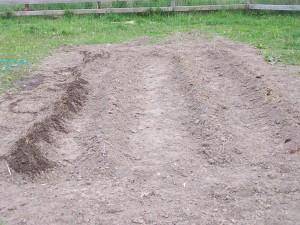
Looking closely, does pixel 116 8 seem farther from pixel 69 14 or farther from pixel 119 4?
pixel 69 14

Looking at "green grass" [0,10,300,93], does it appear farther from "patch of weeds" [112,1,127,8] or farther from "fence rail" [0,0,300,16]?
"patch of weeds" [112,1,127,8]

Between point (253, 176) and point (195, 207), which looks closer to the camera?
point (195, 207)

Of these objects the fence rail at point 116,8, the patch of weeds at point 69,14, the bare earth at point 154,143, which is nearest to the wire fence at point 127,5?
→ the fence rail at point 116,8

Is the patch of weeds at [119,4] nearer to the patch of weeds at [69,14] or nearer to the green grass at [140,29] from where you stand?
the green grass at [140,29]

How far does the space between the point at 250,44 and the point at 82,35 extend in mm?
3989

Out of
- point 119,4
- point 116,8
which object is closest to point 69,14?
point 116,8

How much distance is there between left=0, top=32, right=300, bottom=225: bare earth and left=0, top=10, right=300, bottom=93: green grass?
1218 mm

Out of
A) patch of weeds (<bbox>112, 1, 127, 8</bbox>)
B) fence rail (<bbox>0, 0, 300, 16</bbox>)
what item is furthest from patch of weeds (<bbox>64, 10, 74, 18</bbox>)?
patch of weeds (<bbox>112, 1, 127, 8</bbox>)

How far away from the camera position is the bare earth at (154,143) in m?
4.41

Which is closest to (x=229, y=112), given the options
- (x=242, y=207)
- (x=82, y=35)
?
(x=242, y=207)

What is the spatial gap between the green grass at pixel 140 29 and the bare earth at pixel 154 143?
1218 millimetres

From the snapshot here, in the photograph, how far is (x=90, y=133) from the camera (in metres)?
6.05

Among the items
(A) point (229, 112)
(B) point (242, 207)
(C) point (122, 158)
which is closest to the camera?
(B) point (242, 207)

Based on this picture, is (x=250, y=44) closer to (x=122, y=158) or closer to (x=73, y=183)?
(x=122, y=158)
